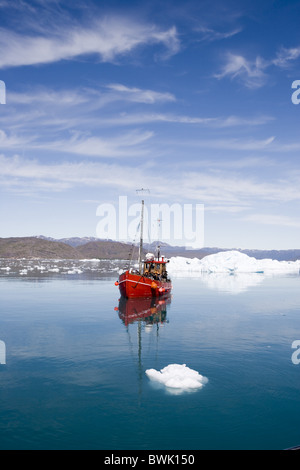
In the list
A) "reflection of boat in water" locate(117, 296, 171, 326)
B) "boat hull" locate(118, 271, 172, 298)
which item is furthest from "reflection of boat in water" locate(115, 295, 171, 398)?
"boat hull" locate(118, 271, 172, 298)

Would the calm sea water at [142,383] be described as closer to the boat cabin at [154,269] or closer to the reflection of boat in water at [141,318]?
the reflection of boat in water at [141,318]

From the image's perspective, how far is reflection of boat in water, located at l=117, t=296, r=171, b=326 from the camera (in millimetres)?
31406

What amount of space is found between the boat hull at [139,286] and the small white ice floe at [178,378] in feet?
86.9

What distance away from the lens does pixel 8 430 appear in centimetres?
1114

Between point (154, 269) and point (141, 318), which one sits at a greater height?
point (154, 269)

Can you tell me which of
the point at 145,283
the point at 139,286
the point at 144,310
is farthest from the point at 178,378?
the point at 145,283

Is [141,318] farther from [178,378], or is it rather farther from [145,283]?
[178,378]

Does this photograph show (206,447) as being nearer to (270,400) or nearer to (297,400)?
(270,400)

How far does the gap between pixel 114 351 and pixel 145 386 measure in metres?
5.84

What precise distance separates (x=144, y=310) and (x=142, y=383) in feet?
71.0

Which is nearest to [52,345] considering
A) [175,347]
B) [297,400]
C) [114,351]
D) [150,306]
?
[114,351]

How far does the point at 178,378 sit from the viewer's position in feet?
49.0

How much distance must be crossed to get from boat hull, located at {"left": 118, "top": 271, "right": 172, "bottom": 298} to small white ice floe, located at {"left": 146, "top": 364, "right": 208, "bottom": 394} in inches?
1043

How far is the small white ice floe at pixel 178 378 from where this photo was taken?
14625mm
